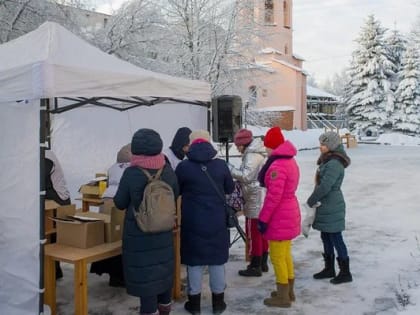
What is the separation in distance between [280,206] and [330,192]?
97cm

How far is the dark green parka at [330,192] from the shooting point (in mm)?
5391

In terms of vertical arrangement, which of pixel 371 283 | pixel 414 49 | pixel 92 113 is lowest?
pixel 371 283

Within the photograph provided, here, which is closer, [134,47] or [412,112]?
[134,47]

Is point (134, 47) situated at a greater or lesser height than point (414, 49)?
lesser

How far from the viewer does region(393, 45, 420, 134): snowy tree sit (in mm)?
41062

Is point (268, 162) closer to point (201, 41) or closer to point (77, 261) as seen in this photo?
point (77, 261)

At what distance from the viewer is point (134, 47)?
16703mm

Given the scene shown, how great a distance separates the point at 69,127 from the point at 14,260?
4940 mm

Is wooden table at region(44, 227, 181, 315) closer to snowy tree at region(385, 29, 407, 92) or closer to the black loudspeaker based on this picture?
the black loudspeaker

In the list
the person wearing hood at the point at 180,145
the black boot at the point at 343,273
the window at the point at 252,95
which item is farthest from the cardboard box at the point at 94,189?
the window at the point at 252,95

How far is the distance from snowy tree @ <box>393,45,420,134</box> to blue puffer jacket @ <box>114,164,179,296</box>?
4016 centimetres

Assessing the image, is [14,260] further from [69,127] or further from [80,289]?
[69,127]

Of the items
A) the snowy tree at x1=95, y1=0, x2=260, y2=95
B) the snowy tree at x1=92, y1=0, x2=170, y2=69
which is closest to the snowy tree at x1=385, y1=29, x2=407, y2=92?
the snowy tree at x1=95, y1=0, x2=260, y2=95

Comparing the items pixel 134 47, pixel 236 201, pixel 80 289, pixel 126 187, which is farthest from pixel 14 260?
pixel 134 47
